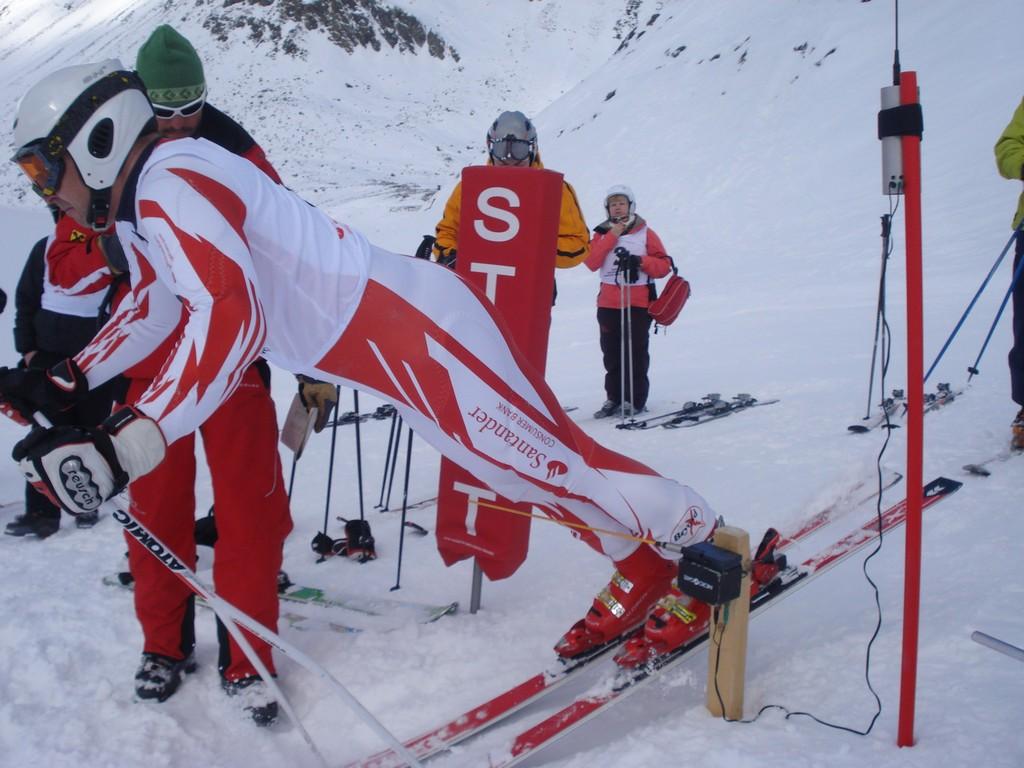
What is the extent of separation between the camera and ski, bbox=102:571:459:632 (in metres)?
2.98

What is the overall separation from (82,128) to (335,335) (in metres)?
0.76

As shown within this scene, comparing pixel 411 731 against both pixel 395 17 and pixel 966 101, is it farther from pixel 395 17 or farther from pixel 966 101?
pixel 395 17

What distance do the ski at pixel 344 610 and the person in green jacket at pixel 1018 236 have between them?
299 centimetres

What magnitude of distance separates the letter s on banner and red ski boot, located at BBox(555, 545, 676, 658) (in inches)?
45.4

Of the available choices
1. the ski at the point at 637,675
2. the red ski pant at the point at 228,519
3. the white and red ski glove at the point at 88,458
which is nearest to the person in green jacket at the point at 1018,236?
the ski at the point at 637,675

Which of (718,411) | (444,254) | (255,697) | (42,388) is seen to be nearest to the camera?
(42,388)

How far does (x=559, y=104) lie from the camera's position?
97.2ft

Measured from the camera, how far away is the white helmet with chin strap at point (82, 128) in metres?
1.89

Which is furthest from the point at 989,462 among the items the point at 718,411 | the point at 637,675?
the point at 637,675

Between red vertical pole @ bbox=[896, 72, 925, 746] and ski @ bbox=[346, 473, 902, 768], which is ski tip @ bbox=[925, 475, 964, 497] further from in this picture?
red vertical pole @ bbox=[896, 72, 925, 746]

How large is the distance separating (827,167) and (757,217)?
82.4 inches

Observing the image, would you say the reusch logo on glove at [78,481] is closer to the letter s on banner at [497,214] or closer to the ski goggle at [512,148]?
the letter s on banner at [497,214]

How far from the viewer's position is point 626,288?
618 centimetres

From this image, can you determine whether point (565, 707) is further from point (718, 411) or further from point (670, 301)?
point (670, 301)
